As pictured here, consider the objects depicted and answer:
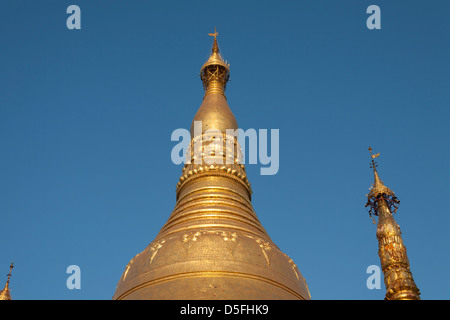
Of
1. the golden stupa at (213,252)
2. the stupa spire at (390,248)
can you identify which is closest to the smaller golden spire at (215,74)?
the golden stupa at (213,252)

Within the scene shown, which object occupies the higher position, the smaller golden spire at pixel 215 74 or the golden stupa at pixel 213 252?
the smaller golden spire at pixel 215 74

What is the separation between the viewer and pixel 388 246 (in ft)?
58.1

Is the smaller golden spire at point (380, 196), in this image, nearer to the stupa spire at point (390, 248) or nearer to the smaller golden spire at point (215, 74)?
the stupa spire at point (390, 248)

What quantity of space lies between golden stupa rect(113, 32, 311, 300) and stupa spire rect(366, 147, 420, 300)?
7.27 metres

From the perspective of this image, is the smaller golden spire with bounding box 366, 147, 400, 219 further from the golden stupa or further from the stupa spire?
the golden stupa

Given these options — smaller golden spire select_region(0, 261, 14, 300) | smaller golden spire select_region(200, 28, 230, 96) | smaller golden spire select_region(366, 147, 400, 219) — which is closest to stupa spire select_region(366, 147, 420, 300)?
smaller golden spire select_region(366, 147, 400, 219)

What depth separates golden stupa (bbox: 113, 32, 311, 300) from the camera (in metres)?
8.68

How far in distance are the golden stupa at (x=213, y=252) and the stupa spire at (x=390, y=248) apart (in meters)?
7.27

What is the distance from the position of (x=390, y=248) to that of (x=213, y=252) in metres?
10.3

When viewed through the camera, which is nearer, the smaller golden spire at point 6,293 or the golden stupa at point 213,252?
the golden stupa at point 213,252

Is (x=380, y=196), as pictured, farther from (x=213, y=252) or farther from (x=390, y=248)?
(x=213, y=252)

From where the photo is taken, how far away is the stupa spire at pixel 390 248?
16344 mm
